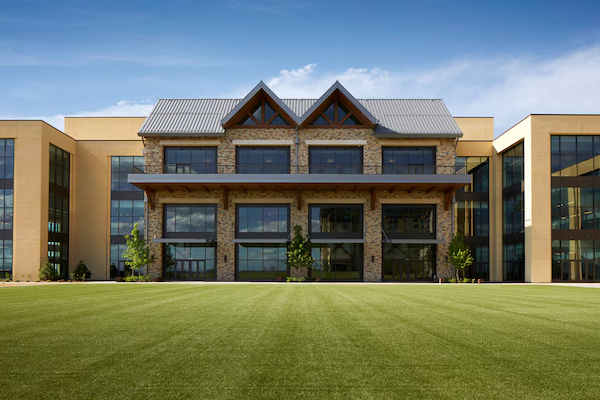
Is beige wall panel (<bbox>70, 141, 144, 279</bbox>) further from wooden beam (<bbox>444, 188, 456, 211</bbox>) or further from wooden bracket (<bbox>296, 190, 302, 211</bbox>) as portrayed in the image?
wooden beam (<bbox>444, 188, 456, 211</bbox>)

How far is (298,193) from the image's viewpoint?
3959 centimetres

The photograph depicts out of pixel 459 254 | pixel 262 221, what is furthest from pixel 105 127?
pixel 459 254

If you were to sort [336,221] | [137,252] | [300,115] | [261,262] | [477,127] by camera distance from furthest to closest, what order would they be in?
1. [477,127]
2. [300,115]
3. [336,221]
4. [261,262]
5. [137,252]

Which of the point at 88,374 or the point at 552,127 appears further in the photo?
the point at 552,127

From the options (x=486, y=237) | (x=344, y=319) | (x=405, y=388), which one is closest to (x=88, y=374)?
(x=405, y=388)

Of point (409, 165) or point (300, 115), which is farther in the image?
point (300, 115)

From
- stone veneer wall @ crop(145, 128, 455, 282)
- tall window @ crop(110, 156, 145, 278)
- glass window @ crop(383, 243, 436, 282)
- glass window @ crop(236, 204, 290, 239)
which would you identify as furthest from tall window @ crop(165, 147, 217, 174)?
glass window @ crop(383, 243, 436, 282)

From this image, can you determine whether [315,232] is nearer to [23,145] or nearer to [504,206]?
[504,206]

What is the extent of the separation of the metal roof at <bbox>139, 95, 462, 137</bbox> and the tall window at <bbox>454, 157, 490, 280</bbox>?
15.1 feet

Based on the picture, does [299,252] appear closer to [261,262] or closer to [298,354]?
[261,262]

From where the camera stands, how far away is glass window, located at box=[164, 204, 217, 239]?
1610 inches

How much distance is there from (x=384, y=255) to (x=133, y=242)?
21.1 m

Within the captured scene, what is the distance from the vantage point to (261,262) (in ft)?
133

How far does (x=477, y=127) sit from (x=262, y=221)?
92.6ft
